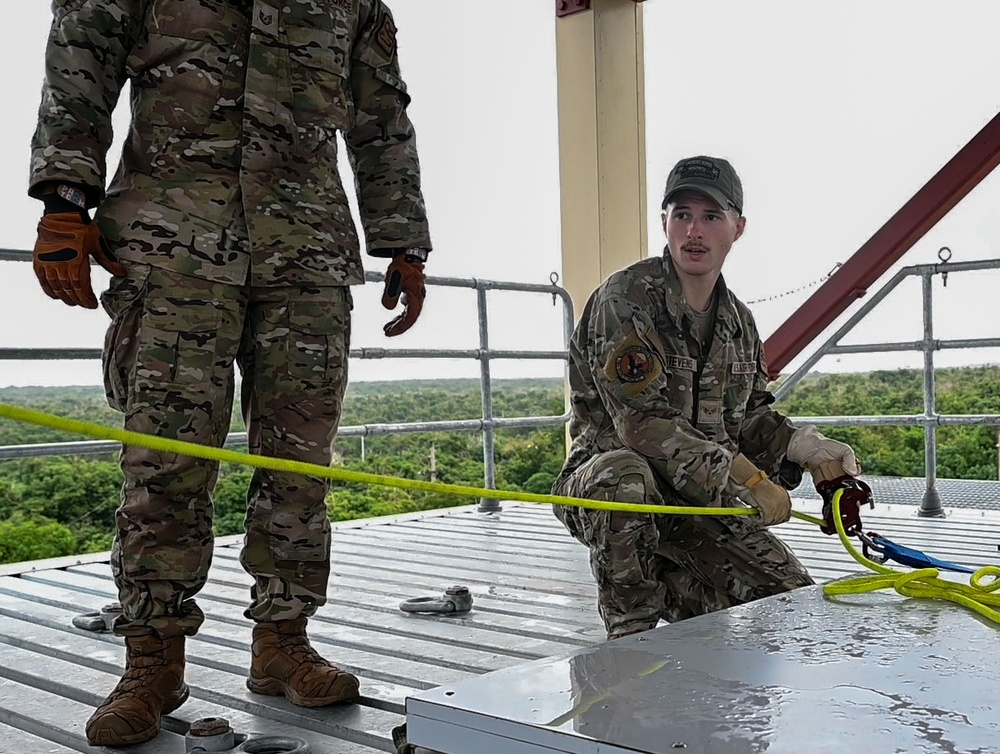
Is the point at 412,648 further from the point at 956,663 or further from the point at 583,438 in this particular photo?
the point at 956,663

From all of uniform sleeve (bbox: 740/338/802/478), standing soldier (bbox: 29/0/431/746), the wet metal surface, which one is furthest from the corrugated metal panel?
the wet metal surface

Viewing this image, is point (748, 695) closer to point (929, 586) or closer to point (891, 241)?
point (929, 586)

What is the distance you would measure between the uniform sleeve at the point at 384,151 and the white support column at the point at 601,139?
302 centimetres

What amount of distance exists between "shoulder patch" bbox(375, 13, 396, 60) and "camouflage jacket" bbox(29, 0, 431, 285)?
0.26 ft

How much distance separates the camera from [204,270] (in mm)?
1502

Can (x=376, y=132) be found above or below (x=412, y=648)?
above

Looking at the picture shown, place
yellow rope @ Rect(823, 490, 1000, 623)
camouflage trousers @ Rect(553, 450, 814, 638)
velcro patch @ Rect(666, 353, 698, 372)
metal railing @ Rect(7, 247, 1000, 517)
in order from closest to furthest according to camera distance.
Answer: yellow rope @ Rect(823, 490, 1000, 623)
camouflage trousers @ Rect(553, 450, 814, 638)
velcro patch @ Rect(666, 353, 698, 372)
metal railing @ Rect(7, 247, 1000, 517)

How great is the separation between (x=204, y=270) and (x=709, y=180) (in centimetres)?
93

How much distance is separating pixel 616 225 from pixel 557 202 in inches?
15.4

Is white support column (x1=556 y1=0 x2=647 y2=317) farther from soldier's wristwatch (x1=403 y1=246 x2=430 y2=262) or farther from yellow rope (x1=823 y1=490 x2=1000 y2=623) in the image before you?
yellow rope (x1=823 y1=490 x2=1000 y2=623)

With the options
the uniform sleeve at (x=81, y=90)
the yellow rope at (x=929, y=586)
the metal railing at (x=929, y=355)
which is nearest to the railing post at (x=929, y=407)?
the metal railing at (x=929, y=355)

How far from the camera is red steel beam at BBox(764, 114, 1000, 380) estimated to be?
4289mm

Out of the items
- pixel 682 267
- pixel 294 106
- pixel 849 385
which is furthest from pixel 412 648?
pixel 849 385

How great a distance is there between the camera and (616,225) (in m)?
4.83
